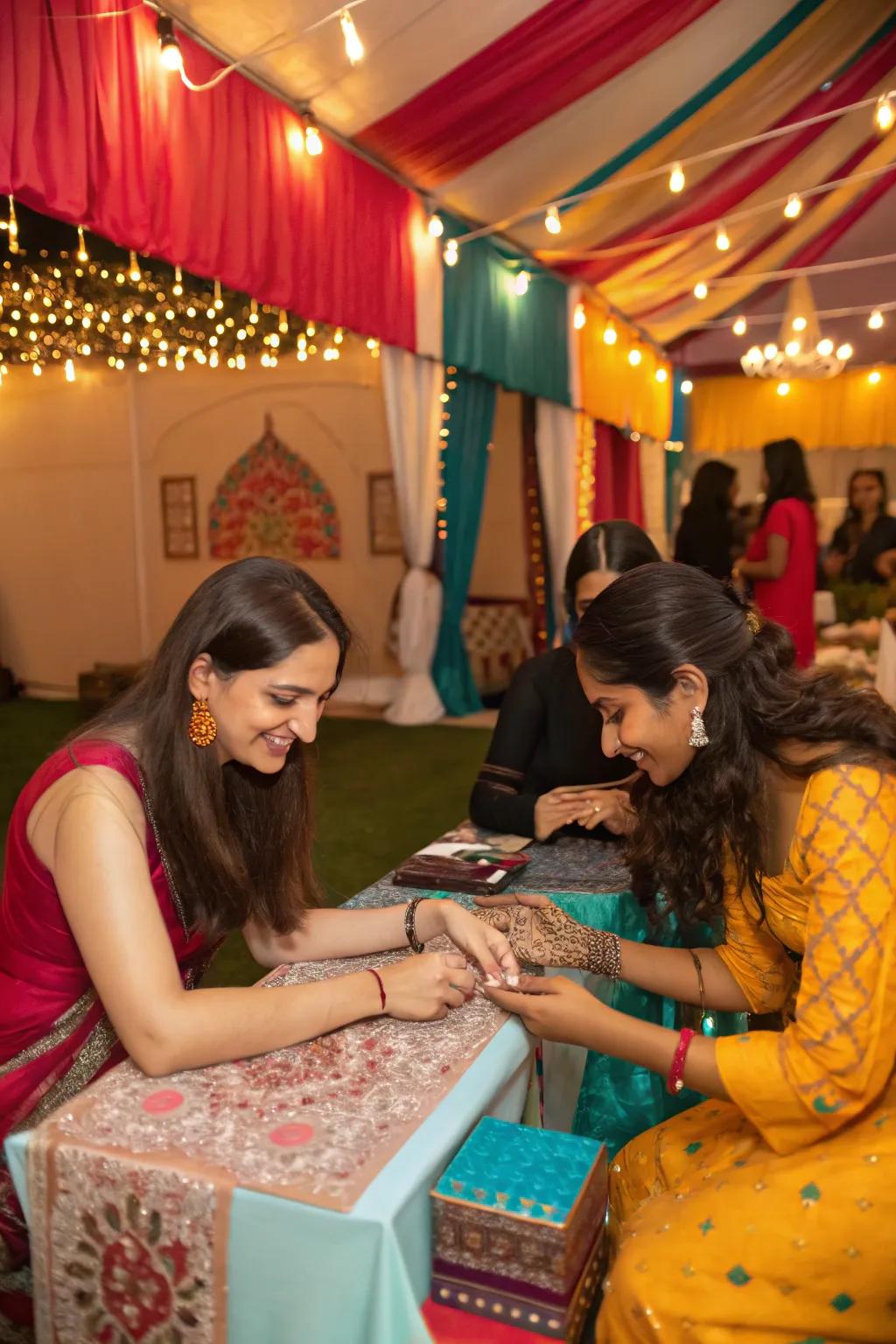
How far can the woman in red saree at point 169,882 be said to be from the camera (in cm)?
135

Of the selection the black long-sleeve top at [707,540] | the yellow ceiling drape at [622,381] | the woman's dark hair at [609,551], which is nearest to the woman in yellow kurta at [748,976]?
the woman's dark hair at [609,551]

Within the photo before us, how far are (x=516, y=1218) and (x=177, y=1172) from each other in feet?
1.20

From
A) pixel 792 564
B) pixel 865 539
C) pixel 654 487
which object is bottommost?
pixel 792 564

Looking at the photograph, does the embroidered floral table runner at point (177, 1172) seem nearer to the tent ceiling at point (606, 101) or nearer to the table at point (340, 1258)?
the table at point (340, 1258)

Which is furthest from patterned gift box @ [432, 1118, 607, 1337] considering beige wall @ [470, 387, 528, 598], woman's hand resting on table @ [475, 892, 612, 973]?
beige wall @ [470, 387, 528, 598]

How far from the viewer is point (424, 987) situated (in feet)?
4.86

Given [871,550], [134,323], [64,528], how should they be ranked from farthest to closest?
[64,528], [134,323], [871,550]

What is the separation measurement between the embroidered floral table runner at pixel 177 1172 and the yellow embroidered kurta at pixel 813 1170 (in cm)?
37

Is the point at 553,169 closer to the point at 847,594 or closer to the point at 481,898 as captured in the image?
the point at 847,594

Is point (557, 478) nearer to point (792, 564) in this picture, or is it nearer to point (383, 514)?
point (383, 514)

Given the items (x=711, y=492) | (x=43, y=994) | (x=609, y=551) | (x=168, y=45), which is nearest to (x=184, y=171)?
(x=168, y=45)

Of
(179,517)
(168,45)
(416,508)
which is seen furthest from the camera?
(179,517)

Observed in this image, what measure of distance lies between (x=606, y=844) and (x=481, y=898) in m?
0.57

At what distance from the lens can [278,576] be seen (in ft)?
5.17
